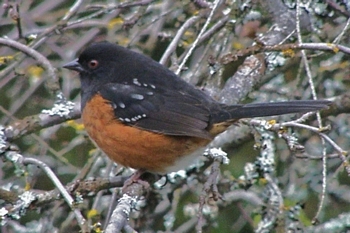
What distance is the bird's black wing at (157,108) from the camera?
371 centimetres

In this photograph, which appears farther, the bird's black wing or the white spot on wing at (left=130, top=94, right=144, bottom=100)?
the white spot on wing at (left=130, top=94, right=144, bottom=100)

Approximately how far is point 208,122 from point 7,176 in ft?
5.52

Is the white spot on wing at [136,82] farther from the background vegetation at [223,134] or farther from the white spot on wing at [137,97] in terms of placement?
the background vegetation at [223,134]

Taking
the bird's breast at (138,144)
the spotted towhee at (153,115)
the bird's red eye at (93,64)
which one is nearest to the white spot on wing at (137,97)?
the spotted towhee at (153,115)

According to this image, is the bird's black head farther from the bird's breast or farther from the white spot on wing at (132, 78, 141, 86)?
the bird's breast

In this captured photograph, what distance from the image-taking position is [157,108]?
12.6 ft

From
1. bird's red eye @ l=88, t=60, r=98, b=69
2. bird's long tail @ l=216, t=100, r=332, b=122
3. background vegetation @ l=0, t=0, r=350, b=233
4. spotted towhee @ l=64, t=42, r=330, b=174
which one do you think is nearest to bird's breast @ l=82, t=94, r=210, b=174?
spotted towhee @ l=64, t=42, r=330, b=174

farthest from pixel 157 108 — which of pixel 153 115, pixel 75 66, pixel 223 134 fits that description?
pixel 75 66

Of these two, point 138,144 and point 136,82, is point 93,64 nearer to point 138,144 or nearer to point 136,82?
point 136,82

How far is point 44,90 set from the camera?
5.03 m

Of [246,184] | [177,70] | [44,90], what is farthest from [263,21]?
[44,90]

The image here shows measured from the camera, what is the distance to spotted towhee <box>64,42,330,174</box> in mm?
3643

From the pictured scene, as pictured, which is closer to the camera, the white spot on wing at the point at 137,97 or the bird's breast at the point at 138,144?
the bird's breast at the point at 138,144

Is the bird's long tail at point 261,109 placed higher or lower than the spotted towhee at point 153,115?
higher
